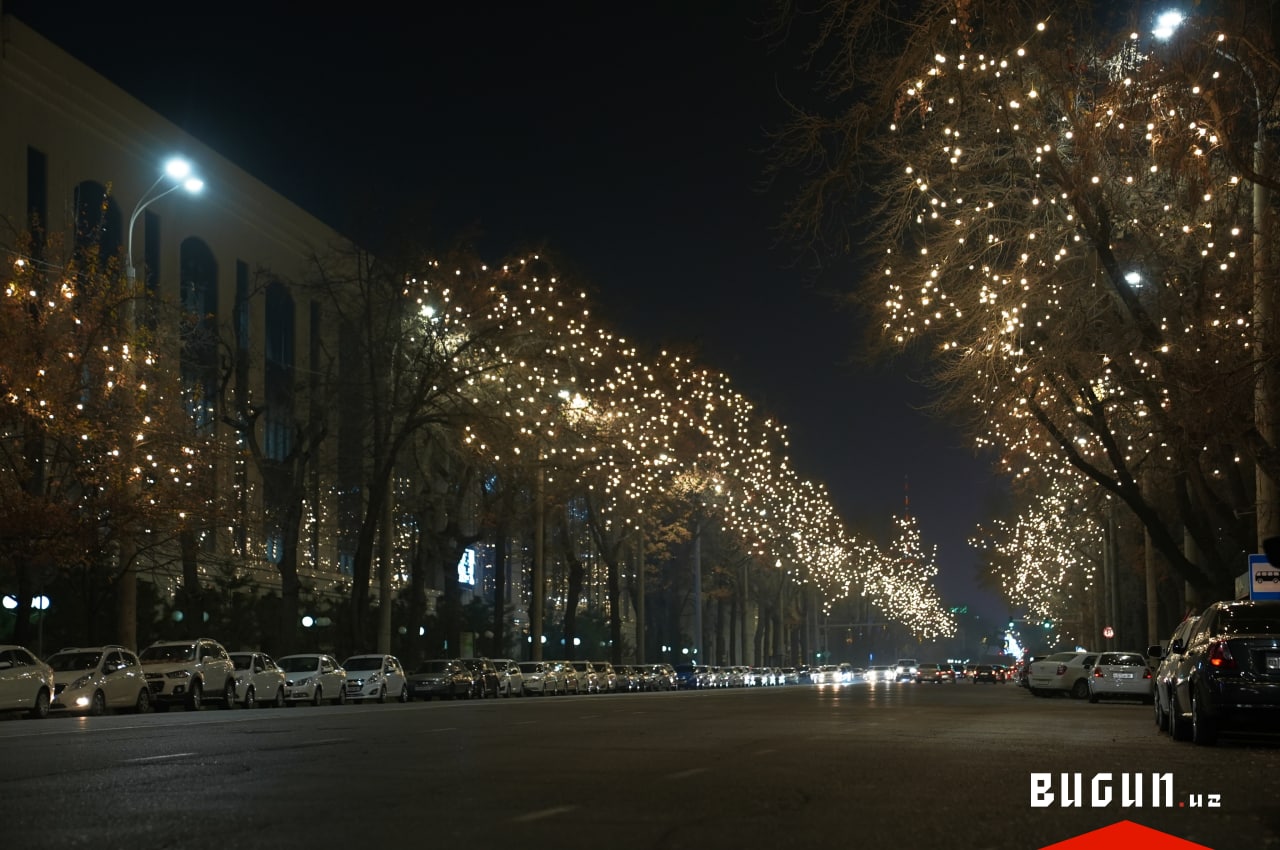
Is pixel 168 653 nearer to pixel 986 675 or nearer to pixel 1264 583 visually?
pixel 1264 583

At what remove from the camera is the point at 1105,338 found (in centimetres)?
2941

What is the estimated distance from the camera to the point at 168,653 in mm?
36312

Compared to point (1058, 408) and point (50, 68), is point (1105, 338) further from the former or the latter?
point (50, 68)

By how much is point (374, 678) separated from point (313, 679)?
2.78 meters

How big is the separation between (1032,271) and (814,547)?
216 feet

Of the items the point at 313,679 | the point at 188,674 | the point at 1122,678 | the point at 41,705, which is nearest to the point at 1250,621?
the point at 41,705

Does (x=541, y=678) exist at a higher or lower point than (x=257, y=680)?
lower

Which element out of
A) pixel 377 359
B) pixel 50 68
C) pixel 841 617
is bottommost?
pixel 841 617

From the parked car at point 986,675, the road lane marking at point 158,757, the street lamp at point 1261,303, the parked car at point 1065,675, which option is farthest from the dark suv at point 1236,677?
the parked car at point 986,675

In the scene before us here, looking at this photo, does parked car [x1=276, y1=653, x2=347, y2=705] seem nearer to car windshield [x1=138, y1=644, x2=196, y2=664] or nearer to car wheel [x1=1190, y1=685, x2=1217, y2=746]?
car windshield [x1=138, y1=644, x2=196, y2=664]

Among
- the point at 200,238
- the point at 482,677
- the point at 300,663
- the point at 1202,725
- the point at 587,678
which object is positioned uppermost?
the point at 200,238

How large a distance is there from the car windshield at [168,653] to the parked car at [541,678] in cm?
2095

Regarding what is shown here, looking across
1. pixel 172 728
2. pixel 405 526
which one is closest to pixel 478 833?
pixel 172 728

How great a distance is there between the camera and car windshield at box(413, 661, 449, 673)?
161 feet
